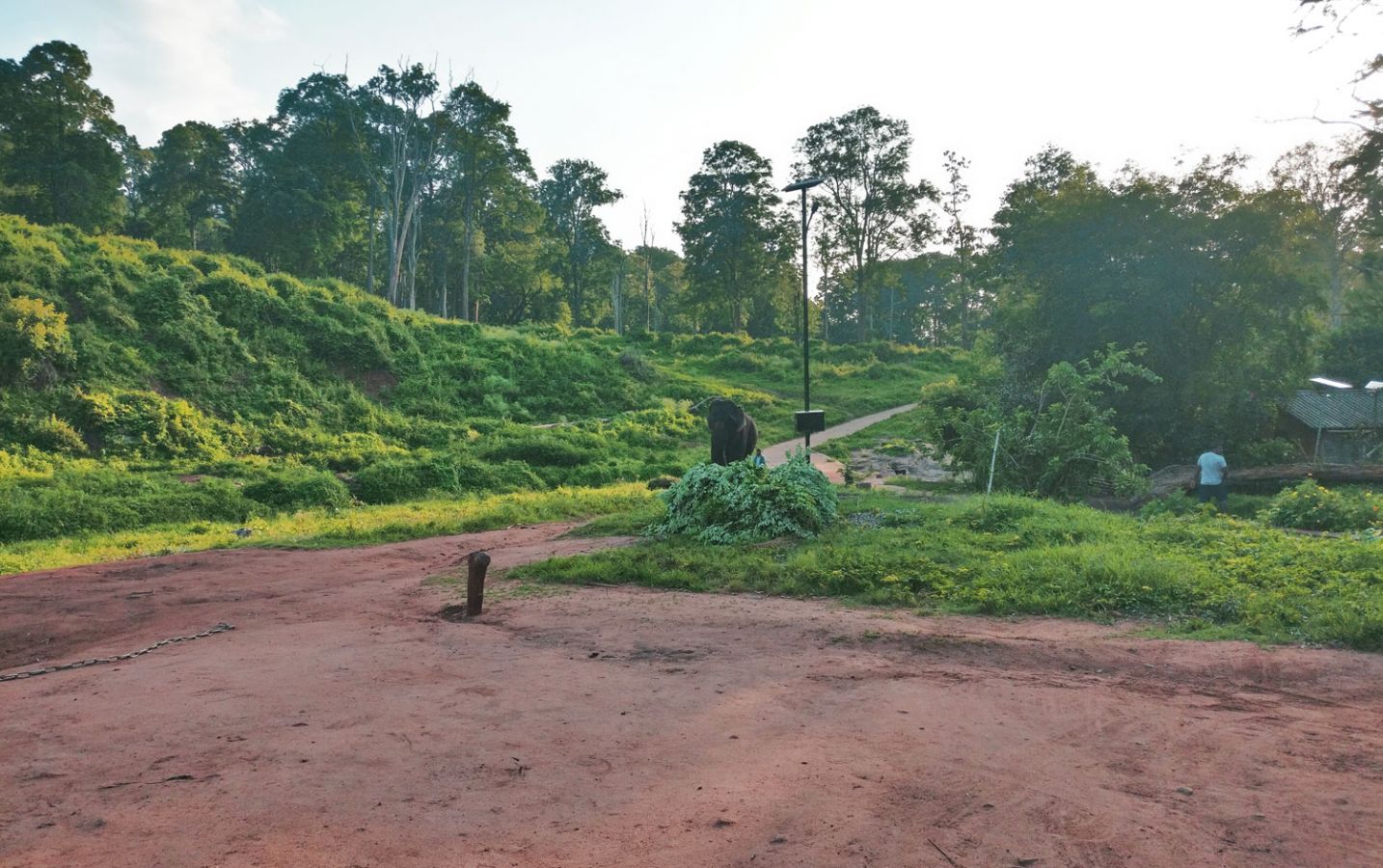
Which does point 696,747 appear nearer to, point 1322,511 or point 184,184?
point 1322,511

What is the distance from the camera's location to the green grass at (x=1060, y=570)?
6953mm

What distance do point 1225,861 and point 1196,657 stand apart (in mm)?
3133

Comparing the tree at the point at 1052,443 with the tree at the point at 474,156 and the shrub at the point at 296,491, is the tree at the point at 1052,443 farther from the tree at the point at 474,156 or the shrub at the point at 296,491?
the tree at the point at 474,156

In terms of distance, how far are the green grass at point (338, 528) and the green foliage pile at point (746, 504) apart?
7.35ft

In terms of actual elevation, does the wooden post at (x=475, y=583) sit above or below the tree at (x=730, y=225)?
below

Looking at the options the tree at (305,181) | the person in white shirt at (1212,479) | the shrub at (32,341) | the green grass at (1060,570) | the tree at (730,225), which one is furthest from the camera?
the tree at (730,225)

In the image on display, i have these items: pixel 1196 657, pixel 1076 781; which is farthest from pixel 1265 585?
pixel 1076 781

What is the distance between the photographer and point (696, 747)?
181 inches

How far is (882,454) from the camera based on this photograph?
26.0 meters

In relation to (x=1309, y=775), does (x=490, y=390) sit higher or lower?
higher

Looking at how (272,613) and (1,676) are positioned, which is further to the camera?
(272,613)

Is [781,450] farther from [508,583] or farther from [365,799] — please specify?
[365,799]

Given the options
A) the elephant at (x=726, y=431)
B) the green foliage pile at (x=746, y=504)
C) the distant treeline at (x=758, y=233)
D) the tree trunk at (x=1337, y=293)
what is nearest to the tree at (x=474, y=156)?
the distant treeline at (x=758, y=233)

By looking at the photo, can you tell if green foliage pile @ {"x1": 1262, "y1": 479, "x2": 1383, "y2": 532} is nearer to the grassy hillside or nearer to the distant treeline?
the distant treeline
